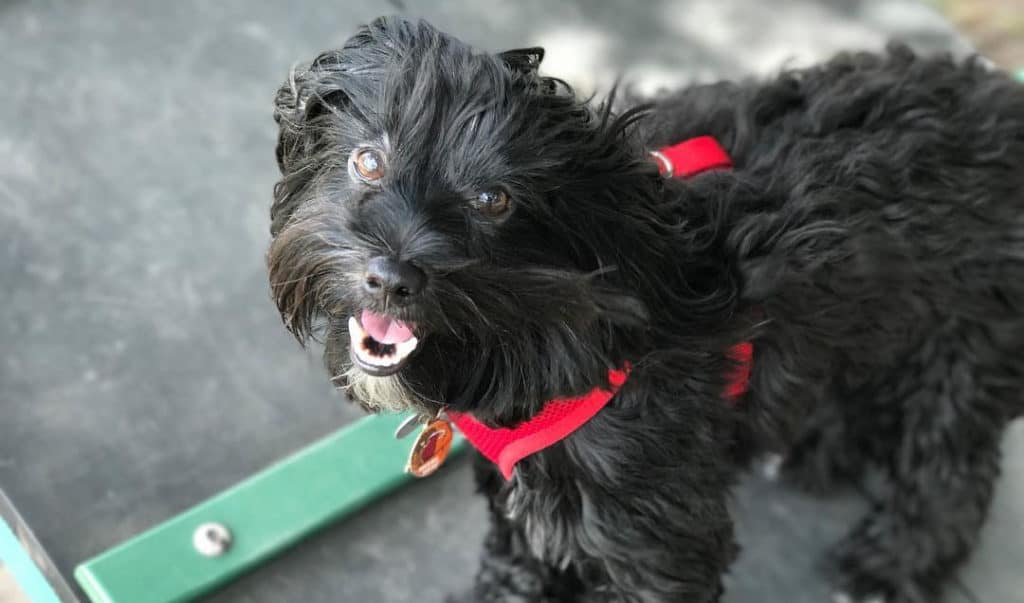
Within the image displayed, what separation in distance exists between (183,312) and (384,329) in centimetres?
159

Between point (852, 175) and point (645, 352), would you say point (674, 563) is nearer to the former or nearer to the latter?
point (645, 352)

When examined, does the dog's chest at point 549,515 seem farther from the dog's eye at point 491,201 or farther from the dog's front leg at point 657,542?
the dog's eye at point 491,201

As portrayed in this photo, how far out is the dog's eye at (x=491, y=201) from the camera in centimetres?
146

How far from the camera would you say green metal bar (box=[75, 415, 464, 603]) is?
7.88 feet

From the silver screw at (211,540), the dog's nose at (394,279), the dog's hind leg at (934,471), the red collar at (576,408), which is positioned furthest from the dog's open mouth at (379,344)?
the dog's hind leg at (934,471)

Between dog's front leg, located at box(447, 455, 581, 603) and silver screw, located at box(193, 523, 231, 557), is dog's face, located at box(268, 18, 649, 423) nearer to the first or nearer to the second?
dog's front leg, located at box(447, 455, 581, 603)

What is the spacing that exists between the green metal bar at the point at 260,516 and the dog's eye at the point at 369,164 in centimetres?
131

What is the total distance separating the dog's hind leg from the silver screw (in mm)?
1641

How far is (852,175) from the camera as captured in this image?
1.93 metres

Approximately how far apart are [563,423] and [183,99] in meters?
2.29

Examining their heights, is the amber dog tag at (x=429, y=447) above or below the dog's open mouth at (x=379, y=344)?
below

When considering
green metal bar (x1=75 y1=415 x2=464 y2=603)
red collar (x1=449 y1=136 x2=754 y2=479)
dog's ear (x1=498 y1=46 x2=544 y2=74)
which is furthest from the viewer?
green metal bar (x1=75 y1=415 x2=464 y2=603)

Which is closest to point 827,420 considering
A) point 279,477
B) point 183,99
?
point 279,477

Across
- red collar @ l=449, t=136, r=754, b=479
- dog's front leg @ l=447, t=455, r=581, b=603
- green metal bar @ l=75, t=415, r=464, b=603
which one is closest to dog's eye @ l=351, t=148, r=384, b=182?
red collar @ l=449, t=136, r=754, b=479
